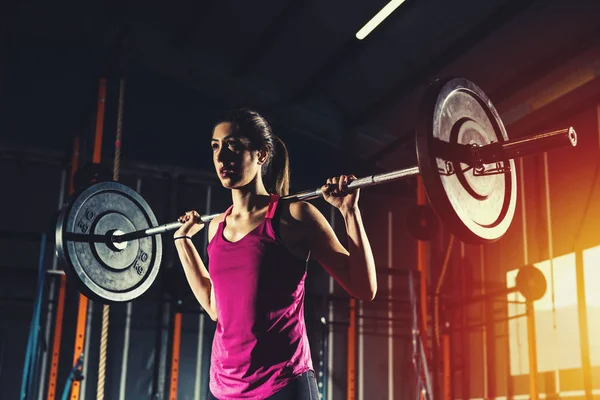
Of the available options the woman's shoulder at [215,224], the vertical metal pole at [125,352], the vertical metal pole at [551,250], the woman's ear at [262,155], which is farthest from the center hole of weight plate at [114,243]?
the vertical metal pole at [551,250]

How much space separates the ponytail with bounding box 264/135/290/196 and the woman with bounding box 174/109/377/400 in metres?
0.21

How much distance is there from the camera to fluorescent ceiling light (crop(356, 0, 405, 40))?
5.32m

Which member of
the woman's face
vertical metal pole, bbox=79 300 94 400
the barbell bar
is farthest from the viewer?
vertical metal pole, bbox=79 300 94 400

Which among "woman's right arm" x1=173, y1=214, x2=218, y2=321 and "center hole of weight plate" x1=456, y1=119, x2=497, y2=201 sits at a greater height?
"center hole of weight plate" x1=456, y1=119, x2=497, y2=201

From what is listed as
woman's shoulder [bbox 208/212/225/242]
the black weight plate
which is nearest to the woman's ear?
woman's shoulder [bbox 208/212/225/242]

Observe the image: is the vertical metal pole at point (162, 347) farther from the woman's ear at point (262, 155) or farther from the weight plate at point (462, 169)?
the weight plate at point (462, 169)

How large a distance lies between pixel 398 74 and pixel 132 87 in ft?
8.60

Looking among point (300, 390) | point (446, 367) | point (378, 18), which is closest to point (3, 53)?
point (378, 18)

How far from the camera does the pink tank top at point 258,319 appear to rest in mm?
1785

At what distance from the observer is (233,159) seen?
205cm

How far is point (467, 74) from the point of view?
5781 mm

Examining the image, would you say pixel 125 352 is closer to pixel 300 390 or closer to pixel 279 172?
pixel 279 172

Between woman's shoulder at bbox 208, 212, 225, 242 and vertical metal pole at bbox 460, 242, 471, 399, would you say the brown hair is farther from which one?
vertical metal pole at bbox 460, 242, 471, 399

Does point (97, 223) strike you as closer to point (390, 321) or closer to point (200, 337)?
point (200, 337)
